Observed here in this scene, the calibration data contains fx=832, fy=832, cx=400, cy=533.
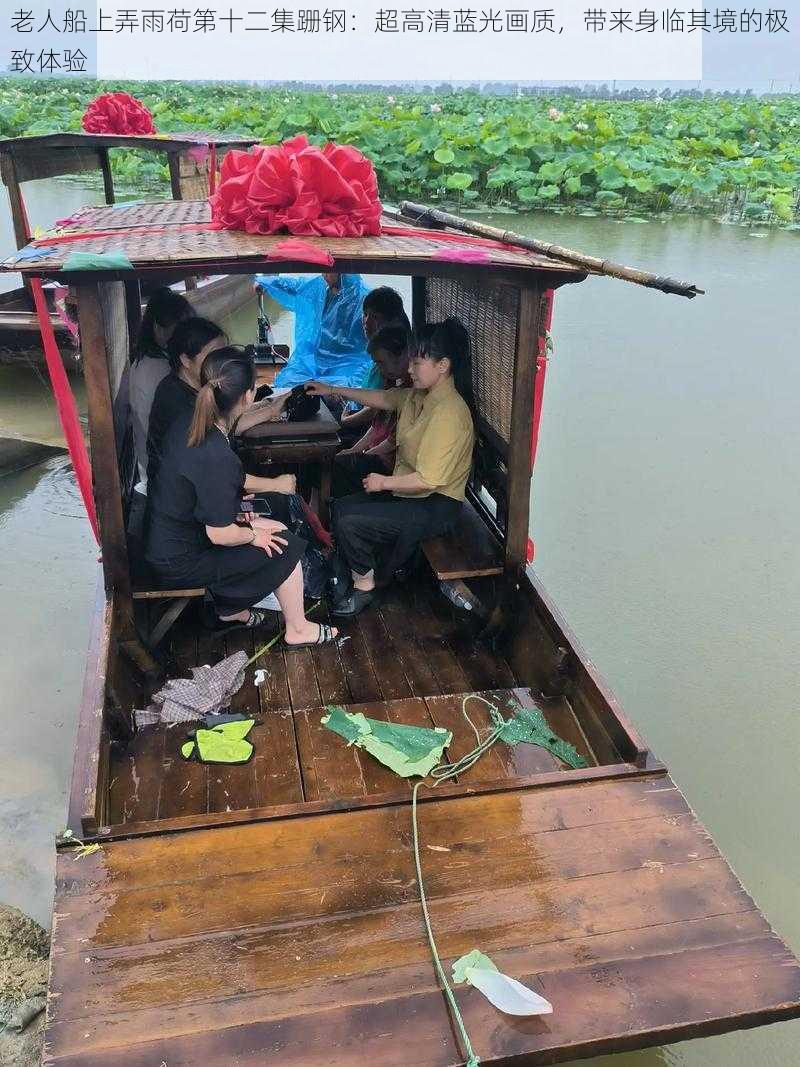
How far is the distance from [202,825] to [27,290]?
→ 532cm

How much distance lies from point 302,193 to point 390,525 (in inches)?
45.4

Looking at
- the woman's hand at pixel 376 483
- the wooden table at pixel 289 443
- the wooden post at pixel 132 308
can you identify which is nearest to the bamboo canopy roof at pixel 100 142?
the wooden post at pixel 132 308

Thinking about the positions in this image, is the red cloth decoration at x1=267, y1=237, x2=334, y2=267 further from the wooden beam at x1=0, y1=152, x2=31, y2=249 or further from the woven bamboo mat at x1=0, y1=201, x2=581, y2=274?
the wooden beam at x1=0, y1=152, x2=31, y2=249

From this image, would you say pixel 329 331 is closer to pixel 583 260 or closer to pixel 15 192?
pixel 583 260

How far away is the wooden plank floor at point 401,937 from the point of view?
1441 millimetres

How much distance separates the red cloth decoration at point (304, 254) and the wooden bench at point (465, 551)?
3.73 ft

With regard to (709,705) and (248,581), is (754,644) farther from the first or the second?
(248,581)

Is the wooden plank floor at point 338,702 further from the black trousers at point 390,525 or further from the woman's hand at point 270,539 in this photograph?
the woman's hand at point 270,539

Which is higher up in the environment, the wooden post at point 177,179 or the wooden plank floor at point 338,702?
the wooden post at point 177,179

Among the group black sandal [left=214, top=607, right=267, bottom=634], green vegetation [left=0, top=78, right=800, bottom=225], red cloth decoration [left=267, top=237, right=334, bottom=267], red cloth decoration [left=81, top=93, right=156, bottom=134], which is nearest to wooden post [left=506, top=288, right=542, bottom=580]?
red cloth decoration [left=267, top=237, right=334, bottom=267]

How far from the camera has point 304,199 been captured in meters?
2.55

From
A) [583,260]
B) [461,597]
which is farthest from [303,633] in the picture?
[583,260]

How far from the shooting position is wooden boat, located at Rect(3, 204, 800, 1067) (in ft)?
4.80

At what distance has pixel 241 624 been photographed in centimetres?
306
